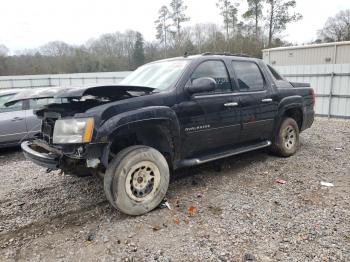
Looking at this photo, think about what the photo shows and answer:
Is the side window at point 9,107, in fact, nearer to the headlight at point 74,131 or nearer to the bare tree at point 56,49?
the headlight at point 74,131

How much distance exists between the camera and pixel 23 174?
528 centimetres

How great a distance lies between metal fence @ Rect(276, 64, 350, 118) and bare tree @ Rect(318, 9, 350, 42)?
21.1 m

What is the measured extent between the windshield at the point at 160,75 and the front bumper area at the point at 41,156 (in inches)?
62.2

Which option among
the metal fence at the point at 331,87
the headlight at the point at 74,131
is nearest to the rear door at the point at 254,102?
the headlight at the point at 74,131

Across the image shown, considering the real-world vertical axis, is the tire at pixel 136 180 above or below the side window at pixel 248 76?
below

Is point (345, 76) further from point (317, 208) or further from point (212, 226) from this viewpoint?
point (212, 226)

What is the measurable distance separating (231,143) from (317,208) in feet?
4.97

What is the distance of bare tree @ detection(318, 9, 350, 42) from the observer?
103 feet

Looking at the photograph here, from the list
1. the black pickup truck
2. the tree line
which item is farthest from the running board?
the tree line

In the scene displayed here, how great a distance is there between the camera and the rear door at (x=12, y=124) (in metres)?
6.49

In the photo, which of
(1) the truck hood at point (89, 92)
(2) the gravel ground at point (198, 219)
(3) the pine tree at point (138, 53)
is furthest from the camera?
(3) the pine tree at point (138, 53)

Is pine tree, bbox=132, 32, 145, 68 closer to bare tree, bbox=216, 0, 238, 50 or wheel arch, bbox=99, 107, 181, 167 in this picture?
bare tree, bbox=216, 0, 238, 50

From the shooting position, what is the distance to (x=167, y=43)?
42312 mm

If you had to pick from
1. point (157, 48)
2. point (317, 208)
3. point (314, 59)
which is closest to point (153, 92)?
point (317, 208)
